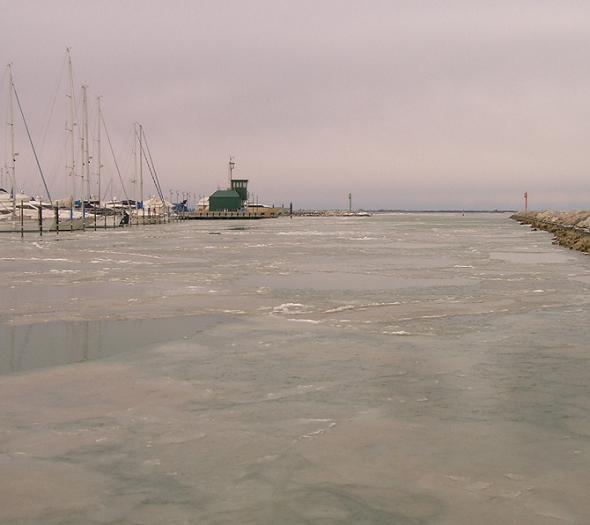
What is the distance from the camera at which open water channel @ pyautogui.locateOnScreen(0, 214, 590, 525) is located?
457cm

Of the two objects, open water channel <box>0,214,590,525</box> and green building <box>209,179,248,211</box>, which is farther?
green building <box>209,179,248,211</box>

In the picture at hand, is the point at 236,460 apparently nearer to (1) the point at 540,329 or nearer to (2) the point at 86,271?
(1) the point at 540,329

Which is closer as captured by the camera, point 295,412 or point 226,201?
point 295,412

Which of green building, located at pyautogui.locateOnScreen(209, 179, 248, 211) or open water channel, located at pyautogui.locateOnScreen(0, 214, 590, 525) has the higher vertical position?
green building, located at pyautogui.locateOnScreen(209, 179, 248, 211)

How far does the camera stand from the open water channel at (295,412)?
15.0 ft

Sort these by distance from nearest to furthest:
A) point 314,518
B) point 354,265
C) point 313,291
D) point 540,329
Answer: point 314,518
point 540,329
point 313,291
point 354,265

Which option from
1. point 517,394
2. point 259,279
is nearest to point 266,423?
point 517,394

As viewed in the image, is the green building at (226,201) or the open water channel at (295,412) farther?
the green building at (226,201)

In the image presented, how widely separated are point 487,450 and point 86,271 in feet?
63.0

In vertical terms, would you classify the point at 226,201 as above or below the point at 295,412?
above

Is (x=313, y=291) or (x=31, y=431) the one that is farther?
(x=313, y=291)

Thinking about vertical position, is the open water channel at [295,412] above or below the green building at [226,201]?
below

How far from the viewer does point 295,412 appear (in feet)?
21.7

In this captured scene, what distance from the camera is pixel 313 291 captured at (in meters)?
16.9
